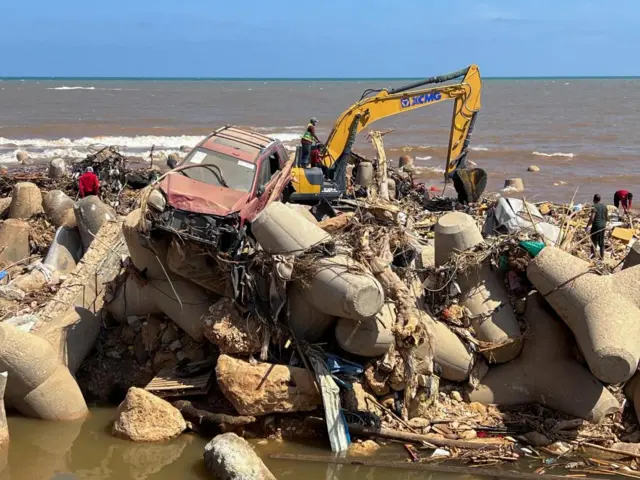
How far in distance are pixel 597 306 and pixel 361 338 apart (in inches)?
95.5

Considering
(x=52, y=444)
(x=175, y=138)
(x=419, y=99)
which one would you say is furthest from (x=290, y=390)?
(x=175, y=138)

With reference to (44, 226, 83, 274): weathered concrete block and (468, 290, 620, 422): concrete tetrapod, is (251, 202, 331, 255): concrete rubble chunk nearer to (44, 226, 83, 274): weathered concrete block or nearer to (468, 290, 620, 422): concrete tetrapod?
(468, 290, 620, 422): concrete tetrapod

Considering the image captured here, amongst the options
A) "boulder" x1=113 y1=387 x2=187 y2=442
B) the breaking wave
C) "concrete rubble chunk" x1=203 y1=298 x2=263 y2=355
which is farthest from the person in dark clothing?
the breaking wave

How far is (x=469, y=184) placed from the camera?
48.7 feet

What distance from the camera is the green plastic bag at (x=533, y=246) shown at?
7.70 metres

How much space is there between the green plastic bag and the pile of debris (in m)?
0.02

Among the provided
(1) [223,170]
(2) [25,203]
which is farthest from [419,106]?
(2) [25,203]

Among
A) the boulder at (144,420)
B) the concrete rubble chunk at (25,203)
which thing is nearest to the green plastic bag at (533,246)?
the boulder at (144,420)

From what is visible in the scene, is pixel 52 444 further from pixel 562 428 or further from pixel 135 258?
pixel 562 428

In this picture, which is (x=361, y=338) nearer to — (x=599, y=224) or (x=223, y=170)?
(x=223, y=170)

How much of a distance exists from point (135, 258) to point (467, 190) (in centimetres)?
871

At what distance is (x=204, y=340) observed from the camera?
7742mm

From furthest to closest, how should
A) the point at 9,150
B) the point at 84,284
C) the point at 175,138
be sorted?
the point at 175,138
the point at 9,150
the point at 84,284

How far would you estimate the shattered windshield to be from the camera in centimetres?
949
